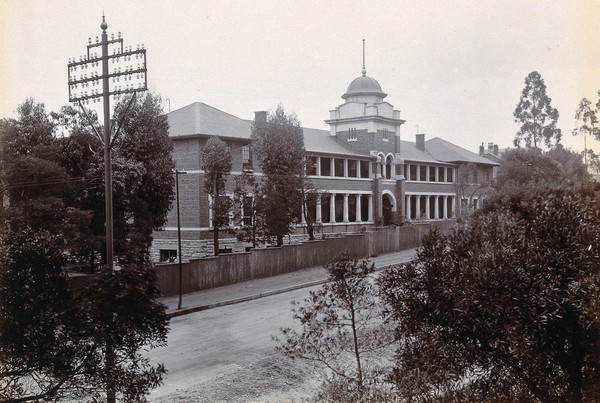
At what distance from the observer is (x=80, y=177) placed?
23.5m

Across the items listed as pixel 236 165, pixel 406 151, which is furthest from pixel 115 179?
pixel 406 151

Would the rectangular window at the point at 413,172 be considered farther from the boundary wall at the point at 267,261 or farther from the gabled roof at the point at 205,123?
the gabled roof at the point at 205,123

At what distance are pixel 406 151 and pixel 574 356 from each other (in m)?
55.0

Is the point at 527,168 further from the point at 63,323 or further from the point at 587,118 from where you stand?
the point at 63,323

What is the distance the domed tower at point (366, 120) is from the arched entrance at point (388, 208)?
4620 mm

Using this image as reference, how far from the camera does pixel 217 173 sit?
3262 centimetres

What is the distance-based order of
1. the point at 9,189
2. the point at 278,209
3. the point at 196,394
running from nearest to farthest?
the point at 196,394
the point at 9,189
the point at 278,209

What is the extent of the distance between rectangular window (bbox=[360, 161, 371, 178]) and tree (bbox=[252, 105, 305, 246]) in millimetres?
18296

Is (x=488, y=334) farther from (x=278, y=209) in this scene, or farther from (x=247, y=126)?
(x=247, y=126)

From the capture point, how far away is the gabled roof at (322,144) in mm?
A: 47784

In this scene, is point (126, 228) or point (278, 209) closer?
point (126, 228)

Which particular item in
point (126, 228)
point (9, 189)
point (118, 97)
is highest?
point (118, 97)

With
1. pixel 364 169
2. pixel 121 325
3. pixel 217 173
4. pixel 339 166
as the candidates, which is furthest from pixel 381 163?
pixel 121 325

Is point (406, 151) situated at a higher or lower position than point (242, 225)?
higher
